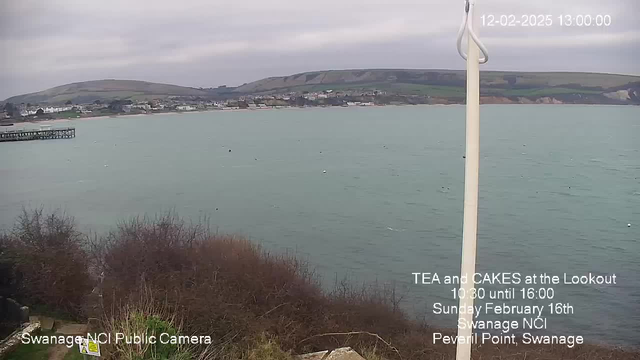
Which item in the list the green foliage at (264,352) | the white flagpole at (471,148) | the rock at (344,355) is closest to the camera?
the white flagpole at (471,148)

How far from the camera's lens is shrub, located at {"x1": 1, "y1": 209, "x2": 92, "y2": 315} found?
711 centimetres

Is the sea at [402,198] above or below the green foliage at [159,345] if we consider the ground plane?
below

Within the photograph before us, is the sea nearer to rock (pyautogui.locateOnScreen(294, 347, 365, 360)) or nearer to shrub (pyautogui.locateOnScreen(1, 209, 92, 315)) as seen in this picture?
shrub (pyautogui.locateOnScreen(1, 209, 92, 315))

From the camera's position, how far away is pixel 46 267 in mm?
7793

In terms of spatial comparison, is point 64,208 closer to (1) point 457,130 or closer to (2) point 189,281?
(2) point 189,281

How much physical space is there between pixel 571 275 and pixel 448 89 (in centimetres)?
518

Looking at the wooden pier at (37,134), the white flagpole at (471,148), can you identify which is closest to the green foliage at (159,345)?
the white flagpole at (471,148)

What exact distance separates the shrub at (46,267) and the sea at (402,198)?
1.21m

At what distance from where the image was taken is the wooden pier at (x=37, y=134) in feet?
45.0

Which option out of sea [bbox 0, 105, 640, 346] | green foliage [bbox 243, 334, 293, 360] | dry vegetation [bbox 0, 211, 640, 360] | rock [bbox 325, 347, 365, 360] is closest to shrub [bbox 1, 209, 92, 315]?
dry vegetation [bbox 0, 211, 640, 360]

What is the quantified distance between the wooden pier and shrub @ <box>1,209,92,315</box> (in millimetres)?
4656

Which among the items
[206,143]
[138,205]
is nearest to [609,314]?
[138,205]

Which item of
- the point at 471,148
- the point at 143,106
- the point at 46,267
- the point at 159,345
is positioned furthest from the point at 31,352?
the point at 143,106

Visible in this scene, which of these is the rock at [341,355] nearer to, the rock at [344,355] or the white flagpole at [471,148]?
the rock at [344,355]
